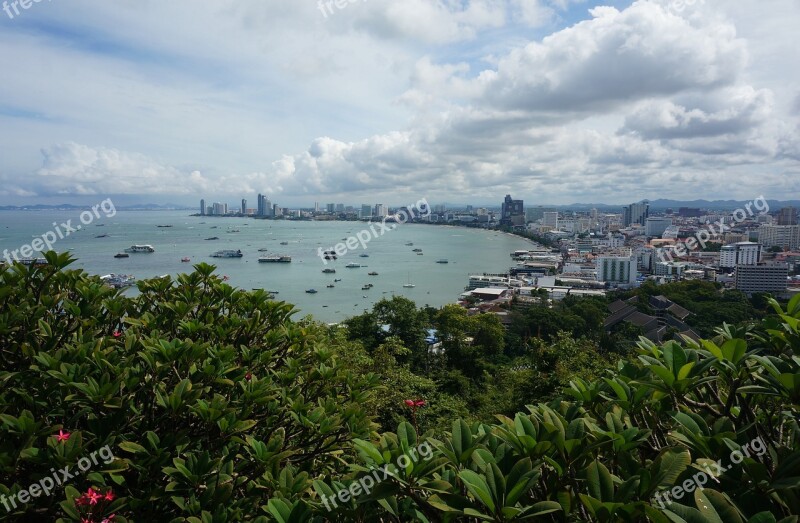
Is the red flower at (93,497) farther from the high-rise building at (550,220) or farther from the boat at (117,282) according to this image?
the high-rise building at (550,220)

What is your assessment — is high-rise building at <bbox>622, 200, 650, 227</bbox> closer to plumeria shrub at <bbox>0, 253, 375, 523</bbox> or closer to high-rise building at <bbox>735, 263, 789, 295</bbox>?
high-rise building at <bbox>735, 263, 789, 295</bbox>

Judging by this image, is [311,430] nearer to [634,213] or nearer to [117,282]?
[117,282]

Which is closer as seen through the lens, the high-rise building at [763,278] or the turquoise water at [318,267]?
the turquoise water at [318,267]

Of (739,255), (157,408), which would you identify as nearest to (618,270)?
(739,255)

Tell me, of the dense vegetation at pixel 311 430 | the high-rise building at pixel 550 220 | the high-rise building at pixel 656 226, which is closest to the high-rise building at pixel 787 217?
the high-rise building at pixel 656 226

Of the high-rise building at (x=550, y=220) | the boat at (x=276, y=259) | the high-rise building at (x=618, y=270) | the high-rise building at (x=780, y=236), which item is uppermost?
the high-rise building at (x=550, y=220)

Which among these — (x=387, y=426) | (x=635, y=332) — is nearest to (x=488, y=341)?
(x=635, y=332)

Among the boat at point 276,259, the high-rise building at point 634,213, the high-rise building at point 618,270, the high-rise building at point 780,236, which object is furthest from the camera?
the high-rise building at point 634,213

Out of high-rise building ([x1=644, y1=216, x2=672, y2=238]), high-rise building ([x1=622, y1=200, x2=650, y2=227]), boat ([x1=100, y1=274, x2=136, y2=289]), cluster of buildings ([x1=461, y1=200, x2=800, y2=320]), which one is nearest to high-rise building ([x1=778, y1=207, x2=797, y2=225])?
cluster of buildings ([x1=461, y1=200, x2=800, y2=320])
